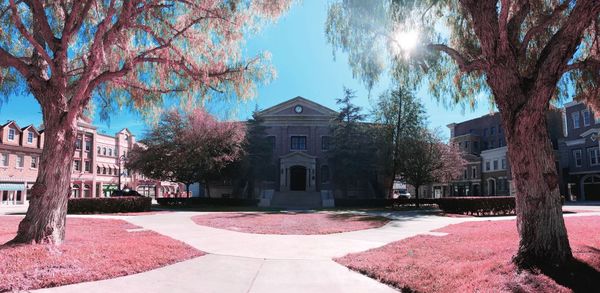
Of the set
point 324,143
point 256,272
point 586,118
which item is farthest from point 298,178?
point 256,272

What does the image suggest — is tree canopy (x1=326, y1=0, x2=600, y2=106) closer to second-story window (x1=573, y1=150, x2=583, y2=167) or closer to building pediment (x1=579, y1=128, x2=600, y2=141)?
building pediment (x1=579, y1=128, x2=600, y2=141)

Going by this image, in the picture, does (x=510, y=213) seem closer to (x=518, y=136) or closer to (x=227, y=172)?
(x=518, y=136)

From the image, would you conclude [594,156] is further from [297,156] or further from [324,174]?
[297,156]

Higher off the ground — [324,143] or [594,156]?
[324,143]

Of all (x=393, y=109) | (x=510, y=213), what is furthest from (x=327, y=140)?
(x=510, y=213)

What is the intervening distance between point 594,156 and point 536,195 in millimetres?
50848

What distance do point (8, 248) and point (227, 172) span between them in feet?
104

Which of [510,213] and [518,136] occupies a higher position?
[518,136]

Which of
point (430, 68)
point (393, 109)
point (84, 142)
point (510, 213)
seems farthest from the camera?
point (84, 142)

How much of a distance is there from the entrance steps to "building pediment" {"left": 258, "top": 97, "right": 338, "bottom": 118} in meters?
9.99

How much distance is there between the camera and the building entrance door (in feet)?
154

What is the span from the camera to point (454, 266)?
709cm

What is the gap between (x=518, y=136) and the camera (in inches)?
268

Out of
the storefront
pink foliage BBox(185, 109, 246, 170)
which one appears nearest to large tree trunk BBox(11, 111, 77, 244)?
pink foliage BBox(185, 109, 246, 170)
